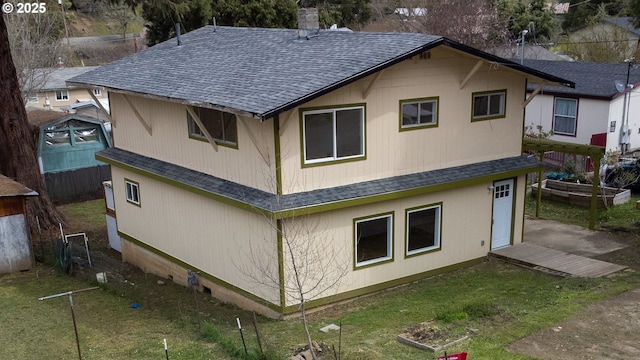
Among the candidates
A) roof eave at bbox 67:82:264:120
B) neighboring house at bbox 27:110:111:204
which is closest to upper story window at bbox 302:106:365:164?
roof eave at bbox 67:82:264:120

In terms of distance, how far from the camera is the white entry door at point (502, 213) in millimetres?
15906

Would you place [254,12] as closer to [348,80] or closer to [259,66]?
[259,66]

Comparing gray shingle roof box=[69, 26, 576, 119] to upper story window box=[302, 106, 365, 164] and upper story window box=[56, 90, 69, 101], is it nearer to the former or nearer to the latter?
upper story window box=[302, 106, 365, 164]

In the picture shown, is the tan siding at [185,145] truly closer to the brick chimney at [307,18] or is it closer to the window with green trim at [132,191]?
the window with green trim at [132,191]

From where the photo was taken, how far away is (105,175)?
28.0 meters

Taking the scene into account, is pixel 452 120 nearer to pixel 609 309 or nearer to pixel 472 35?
pixel 609 309

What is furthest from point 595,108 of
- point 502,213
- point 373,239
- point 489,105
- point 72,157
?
point 72,157

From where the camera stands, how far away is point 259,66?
14773 mm

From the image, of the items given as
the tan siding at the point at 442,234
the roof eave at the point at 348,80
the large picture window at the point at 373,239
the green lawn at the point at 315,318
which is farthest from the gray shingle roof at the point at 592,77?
the large picture window at the point at 373,239

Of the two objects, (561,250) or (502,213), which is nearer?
(502,213)

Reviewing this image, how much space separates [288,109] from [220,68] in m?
4.36

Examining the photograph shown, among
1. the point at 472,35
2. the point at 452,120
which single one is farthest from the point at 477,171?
the point at 472,35

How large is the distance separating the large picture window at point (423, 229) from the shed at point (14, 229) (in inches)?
424

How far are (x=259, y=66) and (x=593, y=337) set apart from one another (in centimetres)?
922
